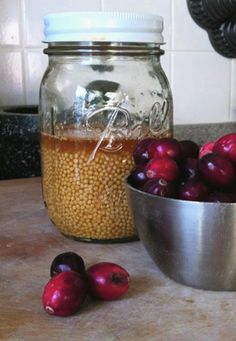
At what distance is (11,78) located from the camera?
0.91 metres

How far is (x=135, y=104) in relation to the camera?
1.70 ft

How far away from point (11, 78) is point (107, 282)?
60cm

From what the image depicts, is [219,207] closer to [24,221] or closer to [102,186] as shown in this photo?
[102,186]

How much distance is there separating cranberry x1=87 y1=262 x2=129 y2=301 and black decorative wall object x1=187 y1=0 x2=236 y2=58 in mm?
697

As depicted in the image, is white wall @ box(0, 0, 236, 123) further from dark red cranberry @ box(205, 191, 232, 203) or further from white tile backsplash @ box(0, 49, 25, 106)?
dark red cranberry @ box(205, 191, 232, 203)

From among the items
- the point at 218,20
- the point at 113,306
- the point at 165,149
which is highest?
the point at 218,20

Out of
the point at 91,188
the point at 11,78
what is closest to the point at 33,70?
the point at 11,78

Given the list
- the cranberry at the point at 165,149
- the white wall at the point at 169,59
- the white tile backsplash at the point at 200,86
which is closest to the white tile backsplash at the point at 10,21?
the white wall at the point at 169,59

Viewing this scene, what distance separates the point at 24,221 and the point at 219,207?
29 centimetres

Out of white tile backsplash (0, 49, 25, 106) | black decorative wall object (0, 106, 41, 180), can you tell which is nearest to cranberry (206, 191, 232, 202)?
black decorative wall object (0, 106, 41, 180)

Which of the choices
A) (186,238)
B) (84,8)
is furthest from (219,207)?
(84,8)

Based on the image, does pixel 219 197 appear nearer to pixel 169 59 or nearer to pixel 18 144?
pixel 18 144

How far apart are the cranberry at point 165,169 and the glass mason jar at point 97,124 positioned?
0.09m

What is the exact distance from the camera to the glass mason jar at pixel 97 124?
19.6 inches
